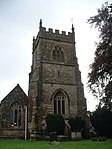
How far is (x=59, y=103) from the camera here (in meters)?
28.8

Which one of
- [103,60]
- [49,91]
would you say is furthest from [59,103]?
[103,60]

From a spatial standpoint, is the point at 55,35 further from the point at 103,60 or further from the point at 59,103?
the point at 103,60

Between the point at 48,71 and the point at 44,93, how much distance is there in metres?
3.39

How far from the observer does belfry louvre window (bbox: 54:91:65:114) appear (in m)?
28.4

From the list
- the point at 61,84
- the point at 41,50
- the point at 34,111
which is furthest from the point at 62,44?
the point at 34,111

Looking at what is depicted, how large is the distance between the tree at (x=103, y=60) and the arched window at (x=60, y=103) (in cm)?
1116

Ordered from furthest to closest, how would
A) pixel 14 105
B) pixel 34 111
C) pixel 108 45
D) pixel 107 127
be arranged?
1. pixel 107 127
2. pixel 14 105
3. pixel 34 111
4. pixel 108 45

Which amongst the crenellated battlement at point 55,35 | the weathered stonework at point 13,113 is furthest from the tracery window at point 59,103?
the crenellated battlement at point 55,35

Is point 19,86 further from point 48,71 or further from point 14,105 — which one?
point 48,71

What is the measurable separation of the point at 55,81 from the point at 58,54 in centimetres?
466

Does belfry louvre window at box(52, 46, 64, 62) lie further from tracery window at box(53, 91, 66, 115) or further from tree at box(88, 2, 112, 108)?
tree at box(88, 2, 112, 108)

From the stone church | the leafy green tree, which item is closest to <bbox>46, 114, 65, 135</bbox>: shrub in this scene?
the stone church

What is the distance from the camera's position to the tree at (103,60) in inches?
630

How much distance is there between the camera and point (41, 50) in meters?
30.8
